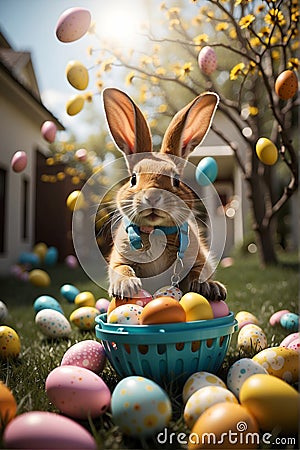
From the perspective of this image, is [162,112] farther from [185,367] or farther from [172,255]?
[185,367]

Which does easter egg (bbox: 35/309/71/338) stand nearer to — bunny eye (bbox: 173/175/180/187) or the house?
bunny eye (bbox: 173/175/180/187)

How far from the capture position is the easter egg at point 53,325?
2488mm

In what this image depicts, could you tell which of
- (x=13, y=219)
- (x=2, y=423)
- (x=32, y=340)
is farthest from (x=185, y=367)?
(x=13, y=219)

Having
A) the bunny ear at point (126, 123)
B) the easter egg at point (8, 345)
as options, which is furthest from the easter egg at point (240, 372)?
the easter egg at point (8, 345)

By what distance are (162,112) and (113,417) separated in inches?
112

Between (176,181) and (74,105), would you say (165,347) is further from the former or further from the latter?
(74,105)

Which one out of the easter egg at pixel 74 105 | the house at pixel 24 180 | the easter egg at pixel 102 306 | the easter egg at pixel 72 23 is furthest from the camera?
the house at pixel 24 180

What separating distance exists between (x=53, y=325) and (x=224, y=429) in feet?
4.86

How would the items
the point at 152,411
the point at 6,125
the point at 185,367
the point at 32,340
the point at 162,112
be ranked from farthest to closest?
the point at 6,125
the point at 162,112
the point at 32,340
the point at 185,367
the point at 152,411

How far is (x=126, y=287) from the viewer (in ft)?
5.70

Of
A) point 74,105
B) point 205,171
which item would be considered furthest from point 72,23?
point 205,171

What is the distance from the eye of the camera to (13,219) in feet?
25.8

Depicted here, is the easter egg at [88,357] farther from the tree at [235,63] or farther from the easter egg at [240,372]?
the tree at [235,63]

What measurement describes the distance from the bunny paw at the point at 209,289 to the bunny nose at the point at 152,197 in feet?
1.21
